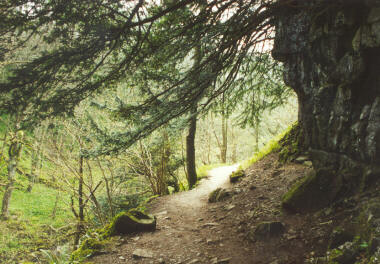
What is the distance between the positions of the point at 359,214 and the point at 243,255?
185cm

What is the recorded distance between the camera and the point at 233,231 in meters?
4.66

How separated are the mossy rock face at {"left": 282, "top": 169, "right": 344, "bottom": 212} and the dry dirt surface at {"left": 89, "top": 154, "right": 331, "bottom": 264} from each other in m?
0.20

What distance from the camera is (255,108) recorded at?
6.57 meters

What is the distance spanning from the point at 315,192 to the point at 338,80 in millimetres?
1903

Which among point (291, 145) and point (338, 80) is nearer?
point (338, 80)

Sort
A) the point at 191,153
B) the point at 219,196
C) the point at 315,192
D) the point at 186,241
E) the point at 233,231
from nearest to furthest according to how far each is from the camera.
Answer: the point at 315,192 < the point at 233,231 < the point at 186,241 < the point at 219,196 < the point at 191,153

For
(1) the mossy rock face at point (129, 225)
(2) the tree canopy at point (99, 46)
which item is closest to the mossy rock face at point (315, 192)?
(2) the tree canopy at point (99, 46)

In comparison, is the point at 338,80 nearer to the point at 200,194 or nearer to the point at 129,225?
the point at 129,225

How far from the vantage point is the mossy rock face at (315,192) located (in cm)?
364

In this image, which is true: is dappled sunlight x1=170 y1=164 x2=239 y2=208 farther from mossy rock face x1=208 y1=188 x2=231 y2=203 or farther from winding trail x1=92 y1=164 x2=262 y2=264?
winding trail x1=92 y1=164 x2=262 y2=264

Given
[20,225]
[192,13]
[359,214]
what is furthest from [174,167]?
[359,214]

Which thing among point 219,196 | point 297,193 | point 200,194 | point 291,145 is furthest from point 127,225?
point 291,145

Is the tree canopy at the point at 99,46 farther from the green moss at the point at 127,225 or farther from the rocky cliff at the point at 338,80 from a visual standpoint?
the green moss at the point at 127,225

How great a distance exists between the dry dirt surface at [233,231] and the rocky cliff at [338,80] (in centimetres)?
97
